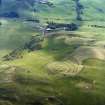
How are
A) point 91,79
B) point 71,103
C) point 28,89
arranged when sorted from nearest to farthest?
point 71,103 → point 28,89 → point 91,79

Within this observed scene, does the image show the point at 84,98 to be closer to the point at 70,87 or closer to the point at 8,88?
the point at 70,87

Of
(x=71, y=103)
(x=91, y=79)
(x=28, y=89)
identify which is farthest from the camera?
(x=91, y=79)

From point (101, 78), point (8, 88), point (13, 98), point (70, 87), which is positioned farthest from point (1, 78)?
point (101, 78)

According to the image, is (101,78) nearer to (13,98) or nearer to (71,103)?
(71,103)

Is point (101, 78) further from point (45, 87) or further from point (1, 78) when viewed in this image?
point (1, 78)

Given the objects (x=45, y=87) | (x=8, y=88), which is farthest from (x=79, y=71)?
(x=8, y=88)

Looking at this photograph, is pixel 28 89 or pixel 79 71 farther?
pixel 79 71

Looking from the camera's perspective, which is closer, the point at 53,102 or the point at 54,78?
the point at 53,102
